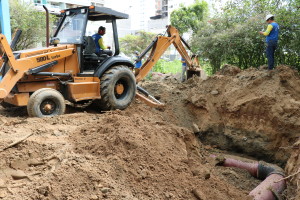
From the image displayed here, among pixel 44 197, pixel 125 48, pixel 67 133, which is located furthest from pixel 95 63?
pixel 125 48

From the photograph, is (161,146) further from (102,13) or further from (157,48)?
(157,48)

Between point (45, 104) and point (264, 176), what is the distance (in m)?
4.45

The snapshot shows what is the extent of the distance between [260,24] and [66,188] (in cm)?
855

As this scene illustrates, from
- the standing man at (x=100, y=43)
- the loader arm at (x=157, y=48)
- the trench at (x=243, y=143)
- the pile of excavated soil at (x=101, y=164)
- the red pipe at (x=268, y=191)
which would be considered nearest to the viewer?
the pile of excavated soil at (x=101, y=164)

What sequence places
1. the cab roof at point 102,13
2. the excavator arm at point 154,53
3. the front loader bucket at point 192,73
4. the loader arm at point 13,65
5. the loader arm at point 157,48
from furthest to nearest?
the front loader bucket at point 192,73
the loader arm at point 157,48
the excavator arm at point 154,53
the cab roof at point 102,13
the loader arm at point 13,65

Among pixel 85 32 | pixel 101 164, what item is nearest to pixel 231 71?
pixel 85 32

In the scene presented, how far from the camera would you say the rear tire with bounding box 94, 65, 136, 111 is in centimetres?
632

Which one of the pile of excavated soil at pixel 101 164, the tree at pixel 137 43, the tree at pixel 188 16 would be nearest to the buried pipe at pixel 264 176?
the pile of excavated soil at pixel 101 164

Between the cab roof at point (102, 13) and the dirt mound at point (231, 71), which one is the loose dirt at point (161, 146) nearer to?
the dirt mound at point (231, 71)

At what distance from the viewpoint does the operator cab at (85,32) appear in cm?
629

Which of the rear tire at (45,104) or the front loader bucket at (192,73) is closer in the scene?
the rear tire at (45,104)

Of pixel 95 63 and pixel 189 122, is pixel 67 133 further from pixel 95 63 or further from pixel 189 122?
pixel 189 122

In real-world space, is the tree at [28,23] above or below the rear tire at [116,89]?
above

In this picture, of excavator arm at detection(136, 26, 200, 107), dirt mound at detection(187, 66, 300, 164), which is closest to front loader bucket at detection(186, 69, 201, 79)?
excavator arm at detection(136, 26, 200, 107)
